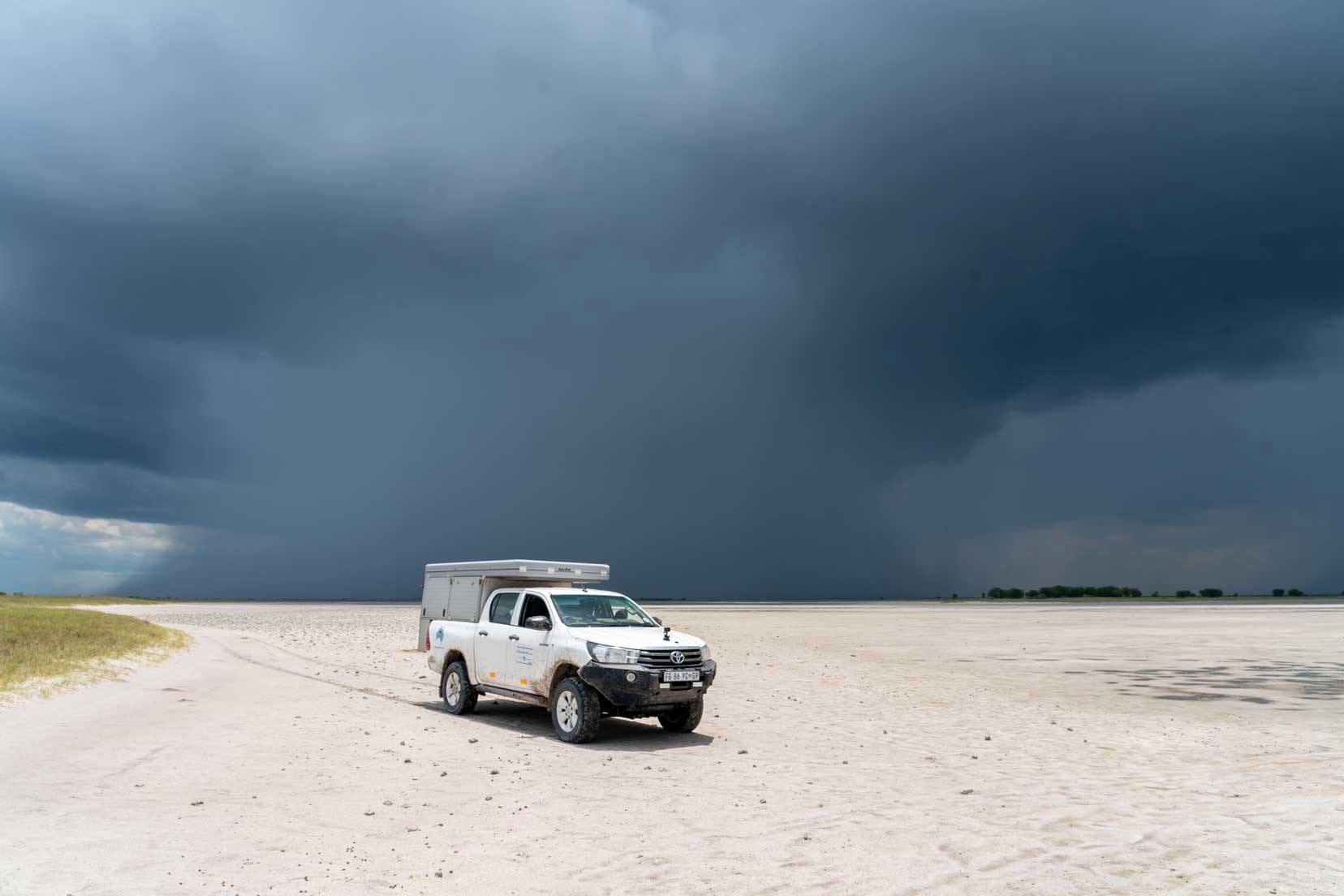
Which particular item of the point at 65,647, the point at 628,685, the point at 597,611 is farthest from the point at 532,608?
the point at 65,647

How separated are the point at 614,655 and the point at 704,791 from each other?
3237 millimetres

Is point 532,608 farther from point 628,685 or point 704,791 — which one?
point 704,791

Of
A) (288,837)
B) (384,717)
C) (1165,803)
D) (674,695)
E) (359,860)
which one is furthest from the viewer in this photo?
(384,717)

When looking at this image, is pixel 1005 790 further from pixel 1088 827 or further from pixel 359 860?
pixel 359 860

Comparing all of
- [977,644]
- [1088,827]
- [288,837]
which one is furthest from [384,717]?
[977,644]

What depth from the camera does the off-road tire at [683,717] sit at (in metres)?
13.5

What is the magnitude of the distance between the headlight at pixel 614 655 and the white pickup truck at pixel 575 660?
12mm

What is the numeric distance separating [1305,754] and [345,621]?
53081 mm

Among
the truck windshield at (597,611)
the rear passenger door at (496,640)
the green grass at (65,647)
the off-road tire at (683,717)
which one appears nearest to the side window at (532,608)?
the rear passenger door at (496,640)

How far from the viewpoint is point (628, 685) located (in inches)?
489

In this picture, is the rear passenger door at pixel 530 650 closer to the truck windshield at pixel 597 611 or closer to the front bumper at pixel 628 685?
the truck windshield at pixel 597 611

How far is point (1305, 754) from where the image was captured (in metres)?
11.7

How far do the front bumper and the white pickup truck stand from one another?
0.04 feet

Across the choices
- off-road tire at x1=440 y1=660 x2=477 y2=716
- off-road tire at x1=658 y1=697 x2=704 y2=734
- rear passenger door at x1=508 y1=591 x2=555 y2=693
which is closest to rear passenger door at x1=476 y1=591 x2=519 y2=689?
rear passenger door at x1=508 y1=591 x2=555 y2=693
